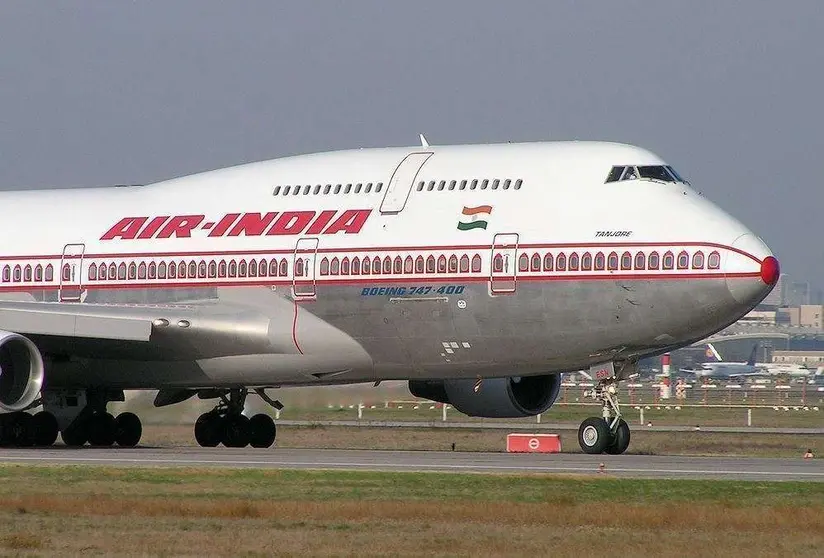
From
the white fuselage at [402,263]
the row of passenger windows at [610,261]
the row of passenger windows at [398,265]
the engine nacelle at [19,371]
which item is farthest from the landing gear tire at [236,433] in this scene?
the row of passenger windows at [610,261]

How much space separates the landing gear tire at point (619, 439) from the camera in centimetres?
3070

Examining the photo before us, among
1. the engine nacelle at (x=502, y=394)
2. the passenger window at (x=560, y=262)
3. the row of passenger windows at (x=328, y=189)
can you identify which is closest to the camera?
the passenger window at (x=560, y=262)

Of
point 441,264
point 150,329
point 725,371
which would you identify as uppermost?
point 725,371

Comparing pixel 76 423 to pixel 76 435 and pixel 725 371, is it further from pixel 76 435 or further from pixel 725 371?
pixel 725 371

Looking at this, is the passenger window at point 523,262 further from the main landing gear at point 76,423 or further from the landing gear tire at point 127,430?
the landing gear tire at point 127,430

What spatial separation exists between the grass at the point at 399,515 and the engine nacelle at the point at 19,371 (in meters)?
6.99

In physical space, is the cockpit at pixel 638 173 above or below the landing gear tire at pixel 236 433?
above

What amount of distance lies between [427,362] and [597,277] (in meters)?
4.19

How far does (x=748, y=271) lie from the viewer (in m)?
29.2

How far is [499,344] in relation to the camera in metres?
31.3

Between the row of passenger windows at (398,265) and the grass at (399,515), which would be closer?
the grass at (399,515)

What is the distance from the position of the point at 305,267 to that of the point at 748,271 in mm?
9060

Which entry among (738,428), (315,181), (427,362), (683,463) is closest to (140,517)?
(683,463)

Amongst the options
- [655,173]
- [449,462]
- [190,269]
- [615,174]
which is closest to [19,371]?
[190,269]
